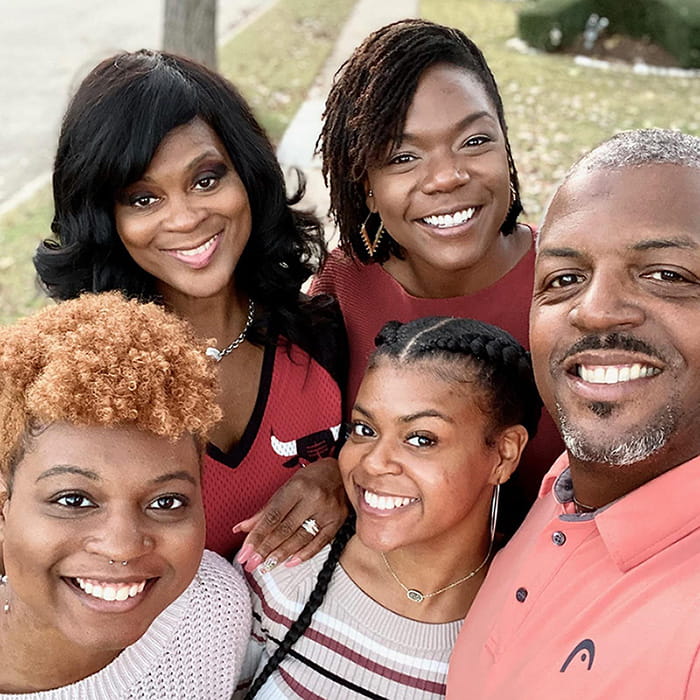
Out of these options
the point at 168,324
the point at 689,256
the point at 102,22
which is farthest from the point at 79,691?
the point at 102,22

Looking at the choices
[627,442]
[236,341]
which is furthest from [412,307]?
[627,442]

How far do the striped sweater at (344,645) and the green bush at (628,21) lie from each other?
50.6ft

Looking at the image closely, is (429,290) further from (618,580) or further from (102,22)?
(102,22)

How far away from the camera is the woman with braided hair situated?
2.47 metres

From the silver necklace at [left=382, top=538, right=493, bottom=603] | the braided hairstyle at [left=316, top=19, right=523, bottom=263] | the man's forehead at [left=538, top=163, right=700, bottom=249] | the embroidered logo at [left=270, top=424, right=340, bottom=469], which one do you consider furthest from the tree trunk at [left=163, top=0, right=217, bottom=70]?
the man's forehead at [left=538, top=163, right=700, bottom=249]

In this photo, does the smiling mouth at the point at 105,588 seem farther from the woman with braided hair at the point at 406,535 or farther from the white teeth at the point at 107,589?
the woman with braided hair at the point at 406,535

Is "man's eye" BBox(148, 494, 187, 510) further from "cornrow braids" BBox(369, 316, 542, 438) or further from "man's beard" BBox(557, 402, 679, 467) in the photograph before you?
"man's beard" BBox(557, 402, 679, 467)

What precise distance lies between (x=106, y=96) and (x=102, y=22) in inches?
643

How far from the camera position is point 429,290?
338 centimetres

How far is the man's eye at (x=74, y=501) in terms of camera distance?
2.02 m

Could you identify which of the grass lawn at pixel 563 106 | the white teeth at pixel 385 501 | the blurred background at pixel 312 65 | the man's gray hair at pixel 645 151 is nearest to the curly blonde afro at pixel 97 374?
the white teeth at pixel 385 501

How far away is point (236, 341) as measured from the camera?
3201 millimetres

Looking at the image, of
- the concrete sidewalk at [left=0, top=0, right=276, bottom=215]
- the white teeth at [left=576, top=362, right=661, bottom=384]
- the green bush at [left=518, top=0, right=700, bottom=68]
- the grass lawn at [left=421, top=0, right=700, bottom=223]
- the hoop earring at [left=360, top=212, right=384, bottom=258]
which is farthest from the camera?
the green bush at [left=518, top=0, right=700, bottom=68]

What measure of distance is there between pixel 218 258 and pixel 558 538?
148cm
